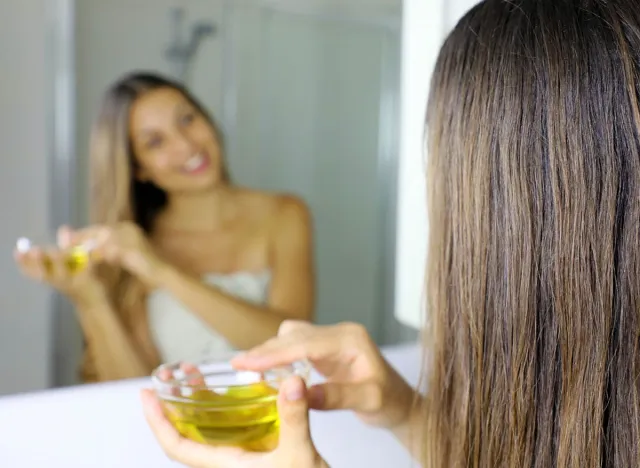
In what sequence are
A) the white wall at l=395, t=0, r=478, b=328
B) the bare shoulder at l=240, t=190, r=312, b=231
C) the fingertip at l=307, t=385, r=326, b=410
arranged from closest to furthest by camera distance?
the fingertip at l=307, t=385, r=326, b=410
the bare shoulder at l=240, t=190, r=312, b=231
the white wall at l=395, t=0, r=478, b=328

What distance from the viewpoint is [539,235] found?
0.56 m

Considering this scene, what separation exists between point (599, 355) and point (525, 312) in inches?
2.8

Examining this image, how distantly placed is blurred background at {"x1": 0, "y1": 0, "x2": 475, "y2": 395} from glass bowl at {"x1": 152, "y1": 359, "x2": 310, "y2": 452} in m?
A: 0.21

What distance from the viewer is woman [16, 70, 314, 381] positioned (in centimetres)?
73

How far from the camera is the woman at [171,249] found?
73cm

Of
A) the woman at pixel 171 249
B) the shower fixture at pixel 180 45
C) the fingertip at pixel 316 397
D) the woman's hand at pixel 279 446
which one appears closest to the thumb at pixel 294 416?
the woman's hand at pixel 279 446

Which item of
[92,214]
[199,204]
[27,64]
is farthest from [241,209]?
[27,64]

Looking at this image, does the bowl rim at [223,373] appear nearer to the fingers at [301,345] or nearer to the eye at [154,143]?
the fingers at [301,345]

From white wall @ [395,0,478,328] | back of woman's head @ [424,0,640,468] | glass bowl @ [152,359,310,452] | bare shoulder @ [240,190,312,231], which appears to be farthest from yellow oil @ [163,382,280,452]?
white wall @ [395,0,478,328]

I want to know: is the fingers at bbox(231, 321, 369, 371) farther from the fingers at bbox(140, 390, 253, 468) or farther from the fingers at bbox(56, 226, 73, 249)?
the fingers at bbox(56, 226, 73, 249)

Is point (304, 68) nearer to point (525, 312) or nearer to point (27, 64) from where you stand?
point (27, 64)

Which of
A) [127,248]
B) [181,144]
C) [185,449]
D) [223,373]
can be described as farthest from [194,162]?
[185,449]

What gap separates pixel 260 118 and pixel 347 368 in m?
0.33

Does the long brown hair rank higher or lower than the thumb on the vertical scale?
higher
